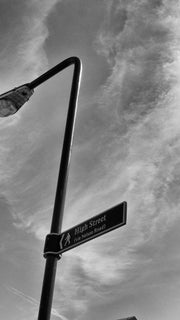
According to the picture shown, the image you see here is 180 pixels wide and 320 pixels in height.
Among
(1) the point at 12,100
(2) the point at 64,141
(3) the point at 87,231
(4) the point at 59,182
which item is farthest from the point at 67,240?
(1) the point at 12,100

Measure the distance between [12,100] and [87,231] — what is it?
3016 millimetres

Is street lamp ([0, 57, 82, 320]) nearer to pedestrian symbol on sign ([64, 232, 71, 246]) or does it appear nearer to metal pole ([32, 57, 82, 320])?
metal pole ([32, 57, 82, 320])

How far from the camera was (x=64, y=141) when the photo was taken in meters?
6.61

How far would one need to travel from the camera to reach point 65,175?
627cm

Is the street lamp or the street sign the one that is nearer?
the street lamp

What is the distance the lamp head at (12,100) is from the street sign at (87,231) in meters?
2.74

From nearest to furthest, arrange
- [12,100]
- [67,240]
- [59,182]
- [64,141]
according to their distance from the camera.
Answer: [67,240] < [59,182] < [64,141] < [12,100]

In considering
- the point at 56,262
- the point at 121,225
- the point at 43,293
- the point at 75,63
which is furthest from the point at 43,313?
the point at 75,63

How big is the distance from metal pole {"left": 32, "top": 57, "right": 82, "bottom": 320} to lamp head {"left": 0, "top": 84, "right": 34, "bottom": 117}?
25 centimetres

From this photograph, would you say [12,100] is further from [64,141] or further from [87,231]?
[87,231]

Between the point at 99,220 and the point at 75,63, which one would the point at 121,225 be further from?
the point at 75,63

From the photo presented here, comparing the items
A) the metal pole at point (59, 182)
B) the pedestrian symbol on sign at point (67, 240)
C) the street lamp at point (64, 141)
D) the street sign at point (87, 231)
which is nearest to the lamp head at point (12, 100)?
the street lamp at point (64, 141)

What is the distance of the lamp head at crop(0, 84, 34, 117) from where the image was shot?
24.1ft

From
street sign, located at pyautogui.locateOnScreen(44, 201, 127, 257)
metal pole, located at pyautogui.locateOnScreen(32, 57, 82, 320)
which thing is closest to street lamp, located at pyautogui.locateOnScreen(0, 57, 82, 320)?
metal pole, located at pyautogui.locateOnScreen(32, 57, 82, 320)
